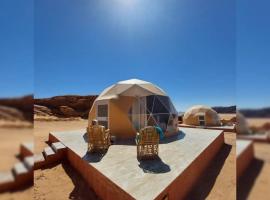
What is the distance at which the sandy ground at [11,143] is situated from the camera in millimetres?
1037

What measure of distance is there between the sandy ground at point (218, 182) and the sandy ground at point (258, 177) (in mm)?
3626

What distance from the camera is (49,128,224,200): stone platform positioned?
4105mm

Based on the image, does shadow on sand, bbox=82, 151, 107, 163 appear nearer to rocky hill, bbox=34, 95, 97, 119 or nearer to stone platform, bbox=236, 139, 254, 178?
stone platform, bbox=236, 139, 254, 178

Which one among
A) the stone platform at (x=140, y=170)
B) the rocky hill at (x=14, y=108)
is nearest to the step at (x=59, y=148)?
the stone platform at (x=140, y=170)

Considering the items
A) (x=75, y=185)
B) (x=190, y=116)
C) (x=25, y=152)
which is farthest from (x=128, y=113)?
(x=190, y=116)

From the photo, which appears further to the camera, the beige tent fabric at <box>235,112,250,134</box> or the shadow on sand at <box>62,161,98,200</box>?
the shadow on sand at <box>62,161,98,200</box>

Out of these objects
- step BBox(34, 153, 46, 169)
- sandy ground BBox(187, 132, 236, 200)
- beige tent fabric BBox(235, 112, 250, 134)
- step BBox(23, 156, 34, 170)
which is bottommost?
sandy ground BBox(187, 132, 236, 200)

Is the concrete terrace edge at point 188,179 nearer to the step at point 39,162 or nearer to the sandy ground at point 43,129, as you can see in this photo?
the step at point 39,162

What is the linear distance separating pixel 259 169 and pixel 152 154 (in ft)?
17.7

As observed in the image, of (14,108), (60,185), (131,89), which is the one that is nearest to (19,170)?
(14,108)

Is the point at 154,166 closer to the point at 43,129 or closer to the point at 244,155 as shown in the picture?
the point at 244,155

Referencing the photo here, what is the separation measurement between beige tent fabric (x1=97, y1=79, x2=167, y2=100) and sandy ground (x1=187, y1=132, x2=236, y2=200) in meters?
4.80

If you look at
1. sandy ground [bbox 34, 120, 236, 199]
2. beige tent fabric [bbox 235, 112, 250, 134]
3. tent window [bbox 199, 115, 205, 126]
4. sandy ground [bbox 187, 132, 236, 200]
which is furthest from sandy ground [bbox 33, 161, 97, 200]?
tent window [bbox 199, 115, 205, 126]

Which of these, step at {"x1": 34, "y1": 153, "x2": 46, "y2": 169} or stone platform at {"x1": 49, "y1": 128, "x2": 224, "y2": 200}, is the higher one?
stone platform at {"x1": 49, "y1": 128, "x2": 224, "y2": 200}
